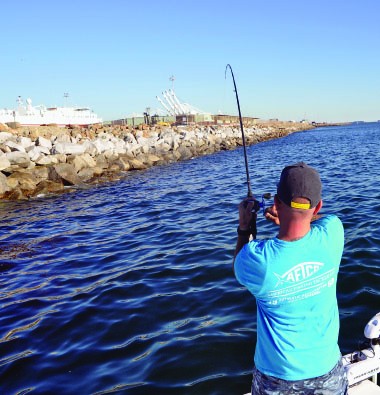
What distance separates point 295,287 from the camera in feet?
6.88

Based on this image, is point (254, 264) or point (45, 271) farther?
point (45, 271)

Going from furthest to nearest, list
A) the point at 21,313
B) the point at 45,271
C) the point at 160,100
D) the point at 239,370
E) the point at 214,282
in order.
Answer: the point at 160,100
the point at 45,271
the point at 214,282
the point at 21,313
the point at 239,370

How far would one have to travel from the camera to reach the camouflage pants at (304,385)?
2168 mm

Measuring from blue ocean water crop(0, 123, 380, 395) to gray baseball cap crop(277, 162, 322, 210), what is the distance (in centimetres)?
265

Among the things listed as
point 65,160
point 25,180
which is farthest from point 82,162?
point 25,180

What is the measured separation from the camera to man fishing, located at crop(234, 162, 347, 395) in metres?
2.05

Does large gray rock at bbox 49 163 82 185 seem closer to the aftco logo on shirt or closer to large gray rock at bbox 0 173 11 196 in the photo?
large gray rock at bbox 0 173 11 196

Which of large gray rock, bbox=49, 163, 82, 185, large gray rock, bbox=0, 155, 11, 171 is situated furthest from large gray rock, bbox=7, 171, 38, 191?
large gray rock, bbox=49, 163, 82, 185

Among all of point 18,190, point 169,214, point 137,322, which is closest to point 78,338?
point 137,322

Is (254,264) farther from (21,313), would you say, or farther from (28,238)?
(28,238)

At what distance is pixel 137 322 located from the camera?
5.41 metres

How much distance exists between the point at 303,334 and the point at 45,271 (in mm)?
6560

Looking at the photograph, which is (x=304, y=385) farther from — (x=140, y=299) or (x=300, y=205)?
(x=140, y=299)

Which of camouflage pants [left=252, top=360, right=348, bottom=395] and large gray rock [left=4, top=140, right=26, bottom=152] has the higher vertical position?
large gray rock [left=4, top=140, right=26, bottom=152]
